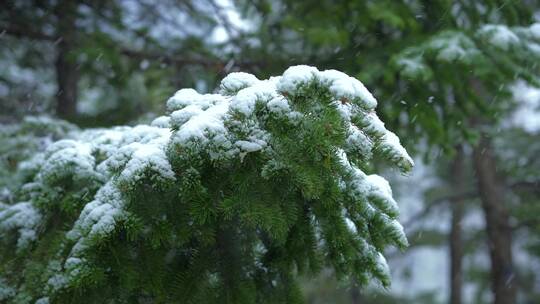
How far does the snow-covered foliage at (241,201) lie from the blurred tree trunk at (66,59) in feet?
9.16

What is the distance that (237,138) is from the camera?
7.12 ft

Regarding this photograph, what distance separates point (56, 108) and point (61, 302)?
5.09 m

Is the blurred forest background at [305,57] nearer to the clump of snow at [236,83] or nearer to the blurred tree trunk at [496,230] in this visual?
the blurred tree trunk at [496,230]

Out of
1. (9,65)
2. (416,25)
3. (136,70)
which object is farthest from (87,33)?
(416,25)

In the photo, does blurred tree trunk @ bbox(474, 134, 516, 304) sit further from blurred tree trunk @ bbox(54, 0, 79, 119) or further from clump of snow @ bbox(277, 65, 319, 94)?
clump of snow @ bbox(277, 65, 319, 94)

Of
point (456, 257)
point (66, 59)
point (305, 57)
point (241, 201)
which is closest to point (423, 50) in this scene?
point (305, 57)

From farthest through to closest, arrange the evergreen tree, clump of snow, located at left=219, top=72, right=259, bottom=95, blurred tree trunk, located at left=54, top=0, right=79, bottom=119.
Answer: blurred tree trunk, located at left=54, top=0, right=79, bottom=119
the evergreen tree
clump of snow, located at left=219, top=72, right=259, bottom=95

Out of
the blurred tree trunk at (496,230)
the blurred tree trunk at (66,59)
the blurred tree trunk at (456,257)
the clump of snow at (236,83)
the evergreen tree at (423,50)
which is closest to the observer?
the clump of snow at (236,83)

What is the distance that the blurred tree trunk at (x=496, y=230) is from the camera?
25.9 feet

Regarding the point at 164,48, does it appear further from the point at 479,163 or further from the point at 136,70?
Result: the point at 479,163

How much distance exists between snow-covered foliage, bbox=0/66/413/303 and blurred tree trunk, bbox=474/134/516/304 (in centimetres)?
602

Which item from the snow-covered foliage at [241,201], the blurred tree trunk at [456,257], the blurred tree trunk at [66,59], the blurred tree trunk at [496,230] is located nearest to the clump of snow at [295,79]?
the snow-covered foliage at [241,201]

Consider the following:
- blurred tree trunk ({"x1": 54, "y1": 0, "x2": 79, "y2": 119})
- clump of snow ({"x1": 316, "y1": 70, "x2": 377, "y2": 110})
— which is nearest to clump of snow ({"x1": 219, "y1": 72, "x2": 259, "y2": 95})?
clump of snow ({"x1": 316, "y1": 70, "x2": 377, "y2": 110})

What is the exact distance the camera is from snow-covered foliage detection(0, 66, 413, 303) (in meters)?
2.13
